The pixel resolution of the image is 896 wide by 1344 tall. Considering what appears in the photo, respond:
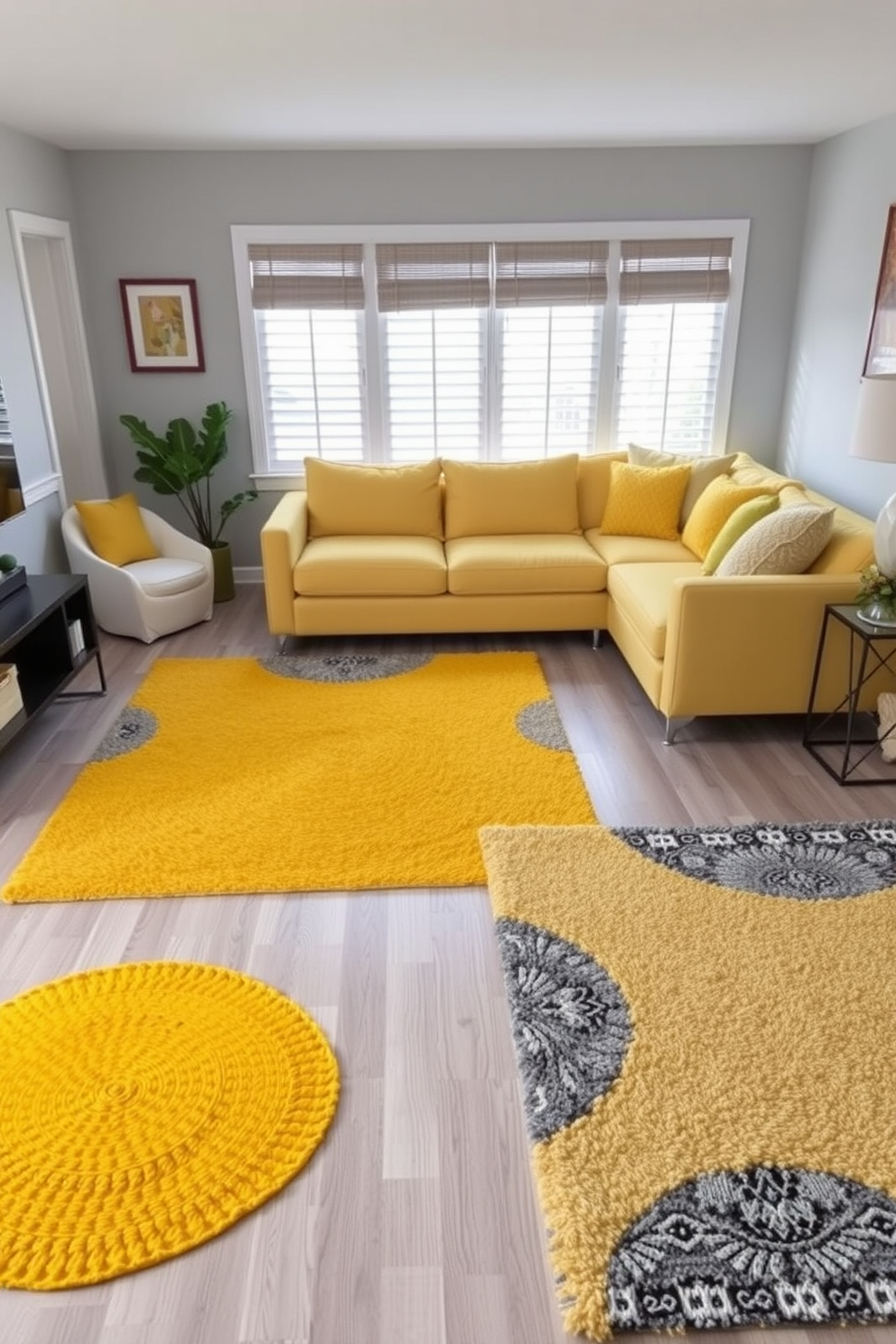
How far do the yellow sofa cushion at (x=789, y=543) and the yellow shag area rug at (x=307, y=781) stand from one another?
1.03 m

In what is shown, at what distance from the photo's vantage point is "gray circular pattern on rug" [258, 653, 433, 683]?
4.28 metres

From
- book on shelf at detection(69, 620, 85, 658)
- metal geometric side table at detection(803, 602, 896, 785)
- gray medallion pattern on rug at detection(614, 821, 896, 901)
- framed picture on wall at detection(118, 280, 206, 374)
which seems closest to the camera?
gray medallion pattern on rug at detection(614, 821, 896, 901)

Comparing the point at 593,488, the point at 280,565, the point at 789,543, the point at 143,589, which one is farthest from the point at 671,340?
the point at 143,589

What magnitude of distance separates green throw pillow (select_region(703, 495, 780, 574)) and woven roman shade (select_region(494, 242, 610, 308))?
1.84 meters

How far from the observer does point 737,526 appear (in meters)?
3.89

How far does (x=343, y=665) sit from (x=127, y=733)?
1114 millimetres

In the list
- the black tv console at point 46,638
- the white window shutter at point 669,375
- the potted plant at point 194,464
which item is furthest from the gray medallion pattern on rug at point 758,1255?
the white window shutter at point 669,375

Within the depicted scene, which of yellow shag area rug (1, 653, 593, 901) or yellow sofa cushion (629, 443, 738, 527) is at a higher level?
yellow sofa cushion (629, 443, 738, 527)

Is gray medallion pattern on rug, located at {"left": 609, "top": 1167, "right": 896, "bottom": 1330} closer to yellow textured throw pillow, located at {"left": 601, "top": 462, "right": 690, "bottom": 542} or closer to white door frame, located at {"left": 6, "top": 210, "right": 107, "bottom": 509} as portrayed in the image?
yellow textured throw pillow, located at {"left": 601, "top": 462, "right": 690, "bottom": 542}

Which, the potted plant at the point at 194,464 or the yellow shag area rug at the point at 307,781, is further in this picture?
the potted plant at the point at 194,464

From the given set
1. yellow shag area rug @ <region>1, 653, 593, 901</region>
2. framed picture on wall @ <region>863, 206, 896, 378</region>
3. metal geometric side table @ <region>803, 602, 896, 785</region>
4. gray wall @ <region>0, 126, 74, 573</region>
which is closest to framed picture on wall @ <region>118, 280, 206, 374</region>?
gray wall @ <region>0, 126, 74, 573</region>

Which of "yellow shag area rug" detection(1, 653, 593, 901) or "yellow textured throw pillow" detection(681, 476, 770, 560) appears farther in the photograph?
"yellow textured throw pillow" detection(681, 476, 770, 560)

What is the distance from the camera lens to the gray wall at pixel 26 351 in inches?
164

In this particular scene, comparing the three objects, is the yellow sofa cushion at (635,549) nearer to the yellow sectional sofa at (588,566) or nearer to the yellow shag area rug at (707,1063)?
the yellow sectional sofa at (588,566)
